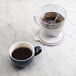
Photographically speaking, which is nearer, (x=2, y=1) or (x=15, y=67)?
(x=15, y=67)

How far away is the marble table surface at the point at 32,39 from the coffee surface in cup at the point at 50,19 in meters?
0.08

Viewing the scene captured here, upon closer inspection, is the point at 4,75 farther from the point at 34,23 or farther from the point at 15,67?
the point at 34,23

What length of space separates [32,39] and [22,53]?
153 millimetres

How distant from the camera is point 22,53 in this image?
866 mm

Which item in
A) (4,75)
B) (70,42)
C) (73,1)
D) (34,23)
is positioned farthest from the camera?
(73,1)

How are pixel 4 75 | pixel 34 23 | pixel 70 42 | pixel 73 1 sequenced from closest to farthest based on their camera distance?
pixel 4 75 < pixel 70 42 < pixel 34 23 < pixel 73 1

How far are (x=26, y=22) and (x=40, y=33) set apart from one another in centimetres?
12

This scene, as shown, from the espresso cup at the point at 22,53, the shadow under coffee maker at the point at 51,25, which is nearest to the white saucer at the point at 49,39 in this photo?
the shadow under coffee maker at the point at 51,25

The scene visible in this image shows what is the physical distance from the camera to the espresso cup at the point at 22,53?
0.84 meters

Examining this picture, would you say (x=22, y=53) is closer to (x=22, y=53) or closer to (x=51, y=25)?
(x=22, y=53)

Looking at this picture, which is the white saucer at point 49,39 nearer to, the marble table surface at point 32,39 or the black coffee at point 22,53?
the marble table surface at point 32,39

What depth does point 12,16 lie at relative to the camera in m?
1.14

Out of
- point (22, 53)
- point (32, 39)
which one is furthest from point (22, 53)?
point (32, 39)

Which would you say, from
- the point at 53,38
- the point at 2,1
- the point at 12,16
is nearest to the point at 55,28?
the point at 53,38
